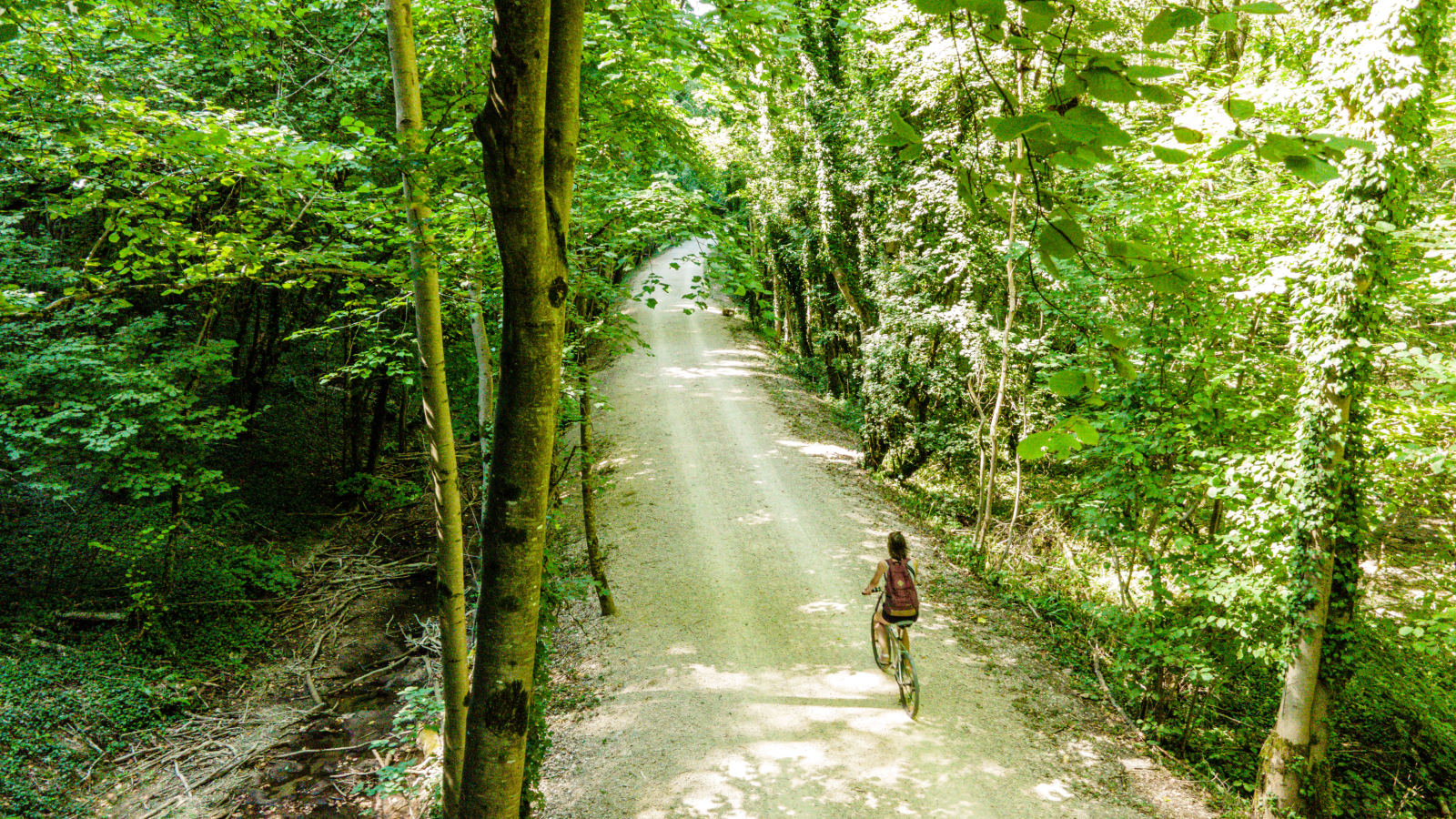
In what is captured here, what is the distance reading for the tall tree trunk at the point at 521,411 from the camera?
71.1 inches

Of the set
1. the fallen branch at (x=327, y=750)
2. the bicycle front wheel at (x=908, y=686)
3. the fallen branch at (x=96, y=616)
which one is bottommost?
the fallen branch at (x=327, y=750)

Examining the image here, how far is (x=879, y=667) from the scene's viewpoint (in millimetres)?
7500

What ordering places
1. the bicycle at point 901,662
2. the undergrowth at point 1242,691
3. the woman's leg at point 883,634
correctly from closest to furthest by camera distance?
the undergrowth at point 1242,691 < the bicycle at point 901,662 < the woman's leg at point 883,634

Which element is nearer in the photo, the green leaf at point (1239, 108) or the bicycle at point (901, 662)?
the green leaf at point (1239, 108)

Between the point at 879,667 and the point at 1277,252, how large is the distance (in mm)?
5640

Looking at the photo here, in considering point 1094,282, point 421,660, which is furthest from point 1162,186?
point 421,660

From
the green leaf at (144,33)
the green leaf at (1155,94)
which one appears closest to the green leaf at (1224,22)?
the green leaf at (1155,94)

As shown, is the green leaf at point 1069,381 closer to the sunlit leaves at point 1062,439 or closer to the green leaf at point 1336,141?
the sunlit leaves at point 1062,439

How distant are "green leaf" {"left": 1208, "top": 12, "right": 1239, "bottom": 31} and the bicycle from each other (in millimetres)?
6118

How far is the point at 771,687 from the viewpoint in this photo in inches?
286

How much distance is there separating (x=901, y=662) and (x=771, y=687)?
1427 millimetres

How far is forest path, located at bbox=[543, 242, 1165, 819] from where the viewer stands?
5773 mm

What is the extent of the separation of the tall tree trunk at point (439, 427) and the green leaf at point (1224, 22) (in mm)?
4039

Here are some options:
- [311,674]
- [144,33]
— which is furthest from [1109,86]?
[311,674]
